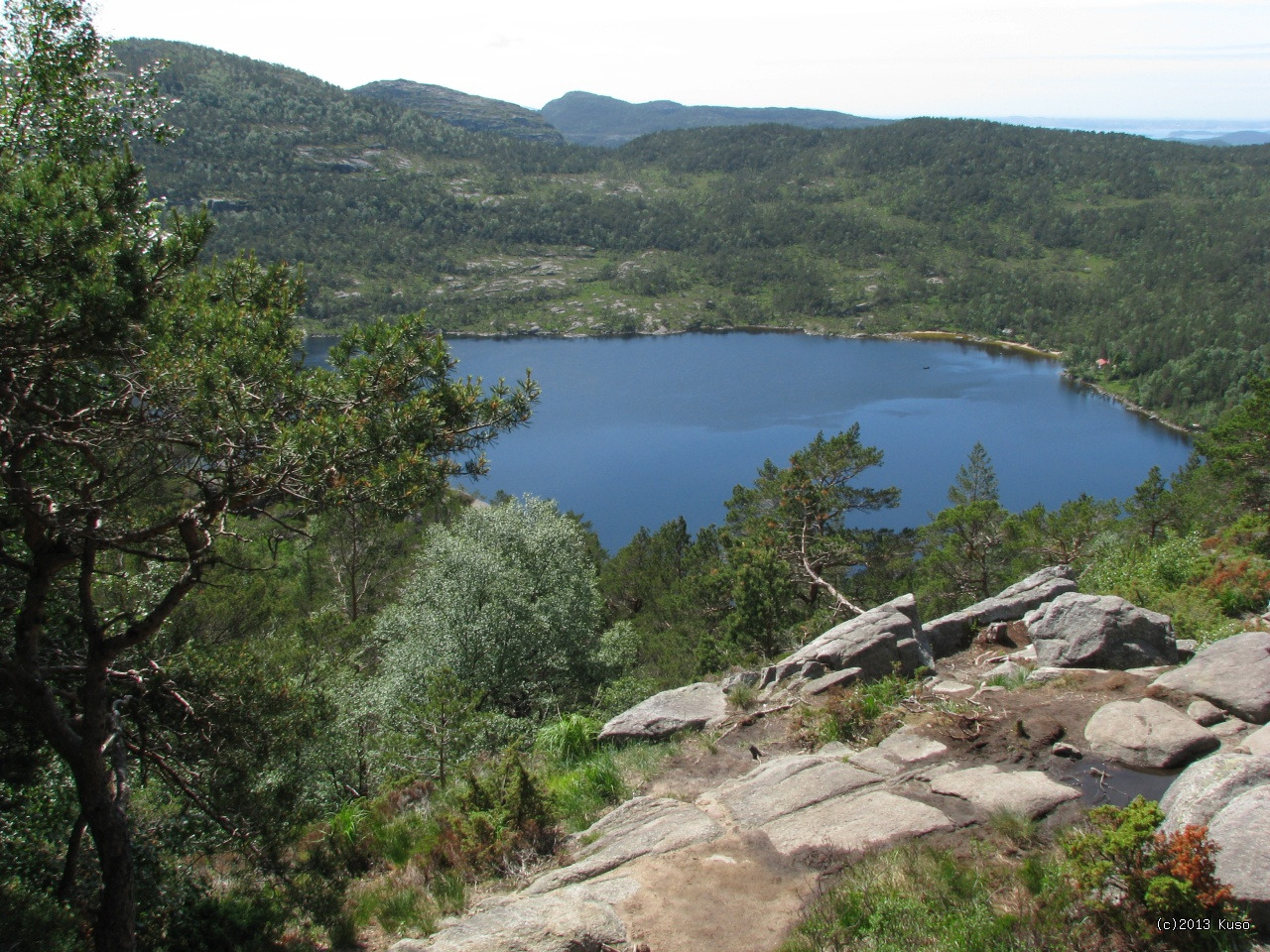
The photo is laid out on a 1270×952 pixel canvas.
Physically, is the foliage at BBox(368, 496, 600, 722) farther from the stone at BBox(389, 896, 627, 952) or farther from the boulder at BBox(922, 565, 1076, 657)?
the boulder at BBox(922, 565, 1076, 657)

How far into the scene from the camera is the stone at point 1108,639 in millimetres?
9234

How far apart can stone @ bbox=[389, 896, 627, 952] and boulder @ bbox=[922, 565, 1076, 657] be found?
7.93 meters

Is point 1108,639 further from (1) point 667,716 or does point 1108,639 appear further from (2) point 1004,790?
(1) point 667,716

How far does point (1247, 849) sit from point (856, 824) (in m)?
2.57

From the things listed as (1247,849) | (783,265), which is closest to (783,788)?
(1247,849)

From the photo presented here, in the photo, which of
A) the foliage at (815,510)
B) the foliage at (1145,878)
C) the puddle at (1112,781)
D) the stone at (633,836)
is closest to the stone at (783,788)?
the stone at (633,836)

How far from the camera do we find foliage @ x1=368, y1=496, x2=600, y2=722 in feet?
50.0

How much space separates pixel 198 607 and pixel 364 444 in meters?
9.87

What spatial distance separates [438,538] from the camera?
19484 mm

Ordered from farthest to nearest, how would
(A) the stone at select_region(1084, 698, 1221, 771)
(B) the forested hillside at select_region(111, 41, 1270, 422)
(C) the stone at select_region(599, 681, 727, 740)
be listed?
(B) the forested hillside at select_region(111, 41, 1270, 422) < (C) the stone at select_region(599, 681, 727, 740) < (A) the stone at select_region(1084, 698, 1221, 771)

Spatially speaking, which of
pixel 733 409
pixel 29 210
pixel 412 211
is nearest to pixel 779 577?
pixel 29 210

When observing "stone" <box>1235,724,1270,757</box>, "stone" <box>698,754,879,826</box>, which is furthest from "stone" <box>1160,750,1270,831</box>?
"stone" <box>698,754,879,826</box>

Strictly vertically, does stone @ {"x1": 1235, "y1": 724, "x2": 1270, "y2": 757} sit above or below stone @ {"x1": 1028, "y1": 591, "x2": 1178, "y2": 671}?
above

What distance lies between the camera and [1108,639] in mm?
9297
